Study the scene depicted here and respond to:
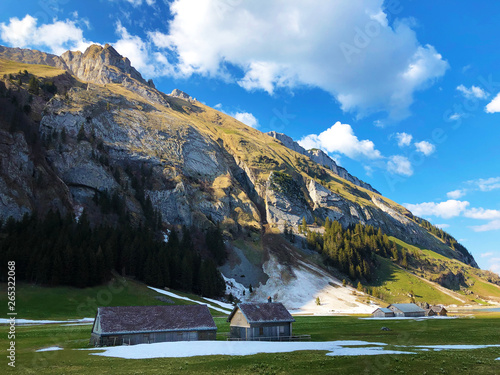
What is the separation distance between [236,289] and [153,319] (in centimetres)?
8763

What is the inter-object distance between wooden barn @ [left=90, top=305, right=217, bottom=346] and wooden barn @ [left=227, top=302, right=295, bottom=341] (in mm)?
4116

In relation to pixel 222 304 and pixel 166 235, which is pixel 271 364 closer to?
pixel 222 304

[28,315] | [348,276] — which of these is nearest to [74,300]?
[28,315]

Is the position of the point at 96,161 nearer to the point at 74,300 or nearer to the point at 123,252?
the point at 123,252

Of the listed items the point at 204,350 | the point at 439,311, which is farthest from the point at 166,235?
the point at 204,350

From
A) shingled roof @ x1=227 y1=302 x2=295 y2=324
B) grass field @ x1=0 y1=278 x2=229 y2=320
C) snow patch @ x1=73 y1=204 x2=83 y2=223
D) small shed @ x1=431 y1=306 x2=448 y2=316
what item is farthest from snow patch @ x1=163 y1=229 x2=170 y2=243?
small shed @ x1=431 y1=306 x2=448 y2=316

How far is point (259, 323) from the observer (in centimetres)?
4597

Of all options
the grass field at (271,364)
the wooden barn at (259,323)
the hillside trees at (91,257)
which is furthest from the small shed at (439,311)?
the grass field at (271,364)

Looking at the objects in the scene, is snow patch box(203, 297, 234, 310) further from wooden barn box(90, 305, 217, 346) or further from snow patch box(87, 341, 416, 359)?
snow patch box(87, 341, 416, 359)

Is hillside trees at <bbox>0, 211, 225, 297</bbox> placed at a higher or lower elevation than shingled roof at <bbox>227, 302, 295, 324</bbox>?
higher

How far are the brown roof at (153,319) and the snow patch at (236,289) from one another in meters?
77.1

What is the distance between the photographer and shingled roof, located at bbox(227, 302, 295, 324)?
152ft

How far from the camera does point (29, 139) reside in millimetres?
133000

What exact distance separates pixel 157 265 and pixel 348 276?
99753 mm
